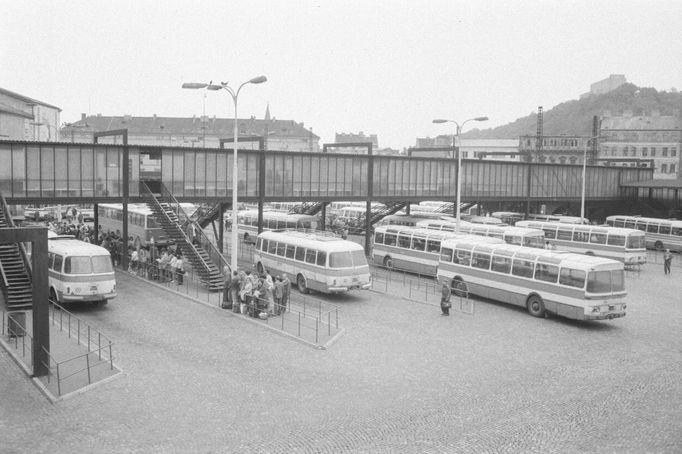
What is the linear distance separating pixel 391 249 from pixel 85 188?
18.8 metres

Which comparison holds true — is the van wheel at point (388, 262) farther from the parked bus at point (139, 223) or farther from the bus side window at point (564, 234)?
the parked bus at point (139, 223)

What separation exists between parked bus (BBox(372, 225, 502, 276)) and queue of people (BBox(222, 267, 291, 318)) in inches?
526

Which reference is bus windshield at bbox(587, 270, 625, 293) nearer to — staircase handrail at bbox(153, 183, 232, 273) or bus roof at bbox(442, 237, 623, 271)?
bus roof at bbox(442, 237, 623, 271)

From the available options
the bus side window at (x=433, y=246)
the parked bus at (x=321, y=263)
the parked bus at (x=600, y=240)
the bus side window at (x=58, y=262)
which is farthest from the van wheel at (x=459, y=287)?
the bus side window at (x=58, y=262)

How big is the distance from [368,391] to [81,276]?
1454 cm

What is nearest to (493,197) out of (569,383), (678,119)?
(569,383)

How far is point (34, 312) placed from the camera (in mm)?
18062

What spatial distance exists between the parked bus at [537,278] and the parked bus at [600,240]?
15063 mm

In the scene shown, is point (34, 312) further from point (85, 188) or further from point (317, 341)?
point (85, 188)

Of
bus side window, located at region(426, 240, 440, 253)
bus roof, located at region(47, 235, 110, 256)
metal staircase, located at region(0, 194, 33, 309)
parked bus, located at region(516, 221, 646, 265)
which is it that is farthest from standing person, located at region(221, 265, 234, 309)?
parked bus, located at region(516, 221, 646, 265)

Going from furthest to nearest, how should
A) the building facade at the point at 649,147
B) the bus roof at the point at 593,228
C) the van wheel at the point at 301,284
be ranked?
the building facade at the point at 649,147, the bus roof at the point at 593,228, the van wheel at the point at 301,284

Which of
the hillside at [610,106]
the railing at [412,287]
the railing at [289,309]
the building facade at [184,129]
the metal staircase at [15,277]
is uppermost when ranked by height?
the hillside at [610,106]

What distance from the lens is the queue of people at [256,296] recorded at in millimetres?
26703

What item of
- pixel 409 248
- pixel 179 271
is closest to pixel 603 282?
pixel 409 248
